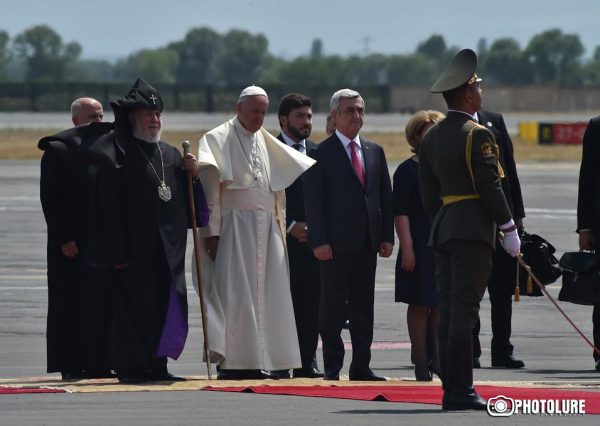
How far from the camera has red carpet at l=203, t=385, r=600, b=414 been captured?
9.20m

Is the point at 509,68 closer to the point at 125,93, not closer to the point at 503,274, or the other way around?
the point at 125,93

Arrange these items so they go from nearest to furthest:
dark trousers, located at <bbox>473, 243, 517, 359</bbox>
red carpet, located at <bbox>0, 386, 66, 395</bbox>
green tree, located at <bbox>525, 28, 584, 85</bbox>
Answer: red carpet, located at <bbox>0, 386, 66, 395</bbox>, dark trousers, located at <bbox>473, 243, 517, 359</bbox>, green tree, located at <bbox>525, 28, 584, 85</bbox>

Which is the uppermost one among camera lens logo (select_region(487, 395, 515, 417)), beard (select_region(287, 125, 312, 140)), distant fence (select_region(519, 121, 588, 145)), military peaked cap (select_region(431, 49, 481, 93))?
military peaked cap (select_region(431, 49, 481, 93))

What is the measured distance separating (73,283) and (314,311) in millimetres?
1862

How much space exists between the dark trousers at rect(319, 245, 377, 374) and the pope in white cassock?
0.28 metres

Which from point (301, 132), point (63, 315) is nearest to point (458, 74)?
point (301, 132)

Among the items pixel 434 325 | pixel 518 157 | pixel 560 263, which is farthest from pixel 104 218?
pixel 518 157

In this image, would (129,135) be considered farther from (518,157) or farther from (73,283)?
(518,157)

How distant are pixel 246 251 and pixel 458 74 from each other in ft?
8.55

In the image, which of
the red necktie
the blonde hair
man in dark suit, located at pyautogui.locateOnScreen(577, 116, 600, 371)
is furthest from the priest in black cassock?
man in dark suit, located at pyautogui.locateOnScreen(577, 116, 600, 371)

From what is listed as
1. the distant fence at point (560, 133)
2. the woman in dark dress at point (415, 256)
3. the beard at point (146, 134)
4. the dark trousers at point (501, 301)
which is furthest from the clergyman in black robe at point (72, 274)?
the distant fence at point (560, 133)

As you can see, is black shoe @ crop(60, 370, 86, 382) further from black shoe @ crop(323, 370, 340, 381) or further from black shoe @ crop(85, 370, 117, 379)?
black shoe @ crop(323, 370, 340, 381)

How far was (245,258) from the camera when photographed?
1099 centimetres

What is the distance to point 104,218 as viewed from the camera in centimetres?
1056
